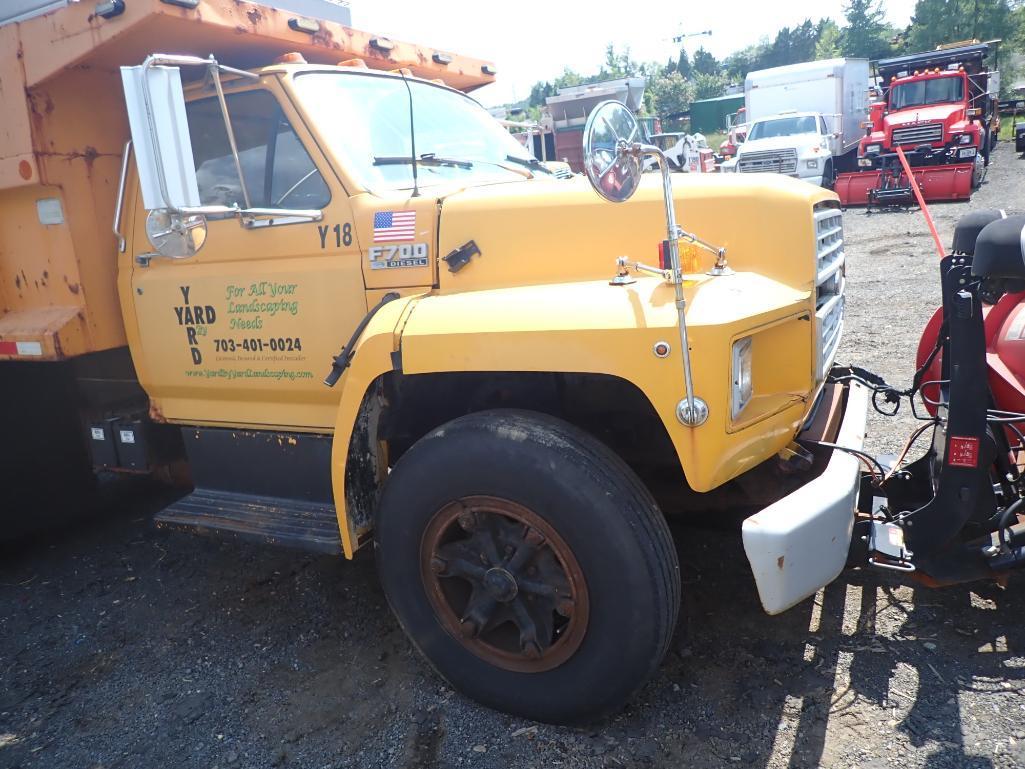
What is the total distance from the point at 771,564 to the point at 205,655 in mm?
2469

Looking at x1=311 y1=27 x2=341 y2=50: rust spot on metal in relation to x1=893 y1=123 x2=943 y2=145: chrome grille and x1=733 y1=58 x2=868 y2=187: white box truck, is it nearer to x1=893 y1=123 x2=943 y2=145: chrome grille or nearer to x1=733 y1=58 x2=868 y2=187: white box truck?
x1=733 y1=58 x2=868 y2=187: white box truck

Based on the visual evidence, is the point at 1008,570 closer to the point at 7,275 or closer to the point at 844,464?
the point at 844,464

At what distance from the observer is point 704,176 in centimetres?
295

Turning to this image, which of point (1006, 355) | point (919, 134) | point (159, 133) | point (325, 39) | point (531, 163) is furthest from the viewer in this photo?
point (919, 134)

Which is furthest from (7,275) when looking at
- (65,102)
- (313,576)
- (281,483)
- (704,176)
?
(704,176)

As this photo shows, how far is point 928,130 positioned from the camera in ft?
57.9

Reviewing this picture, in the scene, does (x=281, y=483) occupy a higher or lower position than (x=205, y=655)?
higher

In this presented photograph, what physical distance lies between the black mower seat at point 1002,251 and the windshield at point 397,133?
198 cm

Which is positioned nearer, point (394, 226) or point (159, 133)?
point (159, 133)

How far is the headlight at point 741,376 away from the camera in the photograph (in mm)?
2387

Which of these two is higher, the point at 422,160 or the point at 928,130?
the point at 928,130

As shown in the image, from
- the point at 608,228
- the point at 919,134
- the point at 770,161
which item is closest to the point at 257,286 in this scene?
the point at 608,228

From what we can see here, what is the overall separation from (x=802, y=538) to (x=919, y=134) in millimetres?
18727

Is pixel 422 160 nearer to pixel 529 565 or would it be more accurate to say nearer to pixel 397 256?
pixel 397 256
